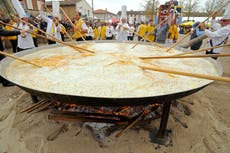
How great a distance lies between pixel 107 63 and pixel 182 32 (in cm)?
2553

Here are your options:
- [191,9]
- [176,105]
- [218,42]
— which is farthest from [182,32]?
[176,105]

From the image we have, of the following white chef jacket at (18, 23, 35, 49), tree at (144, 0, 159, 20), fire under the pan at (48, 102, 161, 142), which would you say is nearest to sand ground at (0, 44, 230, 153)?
fire under the pan at (48, 102, 161, 142)

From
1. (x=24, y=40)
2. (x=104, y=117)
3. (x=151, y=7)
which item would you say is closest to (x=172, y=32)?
(x=24, y=40)

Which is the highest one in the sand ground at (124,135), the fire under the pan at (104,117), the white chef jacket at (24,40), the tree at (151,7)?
the tree at (151,7)

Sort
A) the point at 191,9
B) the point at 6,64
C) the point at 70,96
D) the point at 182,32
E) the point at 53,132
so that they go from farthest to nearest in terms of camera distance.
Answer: the point at 191,9, the point at 182,32, the point at 53,132, the point at 6,64, the point at 70,96

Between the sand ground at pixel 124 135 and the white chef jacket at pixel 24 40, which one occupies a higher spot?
the white chef jacket at pixel 24 40

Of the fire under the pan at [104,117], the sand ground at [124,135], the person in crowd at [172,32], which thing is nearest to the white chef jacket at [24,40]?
the sand ground at [124,135]

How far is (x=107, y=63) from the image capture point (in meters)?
2.09

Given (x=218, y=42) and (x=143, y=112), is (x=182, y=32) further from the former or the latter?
(x=143, y=112)

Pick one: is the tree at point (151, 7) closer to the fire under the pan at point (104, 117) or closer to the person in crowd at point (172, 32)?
the person in crowd at point (172, 32)

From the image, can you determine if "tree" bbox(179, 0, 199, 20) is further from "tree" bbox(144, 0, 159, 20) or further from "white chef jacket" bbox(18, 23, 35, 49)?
"white chef jacket" bbox(18, 23, 35, 49)

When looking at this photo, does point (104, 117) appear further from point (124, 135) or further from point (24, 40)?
point (24, 40)

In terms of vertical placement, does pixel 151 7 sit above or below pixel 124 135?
above

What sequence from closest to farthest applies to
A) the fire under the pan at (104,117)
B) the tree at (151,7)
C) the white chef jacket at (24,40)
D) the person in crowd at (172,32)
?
1. the fire under the pan at (104,117)
2. the white chef jacket at (24,40)
3. the person in crowd at (172,32)
4. the tree at (151,7)
